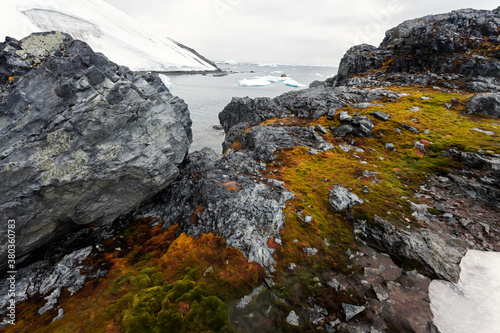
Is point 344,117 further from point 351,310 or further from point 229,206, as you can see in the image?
point 351,310

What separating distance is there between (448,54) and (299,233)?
42667 millimetres

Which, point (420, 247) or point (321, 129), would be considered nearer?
point (420, 247)

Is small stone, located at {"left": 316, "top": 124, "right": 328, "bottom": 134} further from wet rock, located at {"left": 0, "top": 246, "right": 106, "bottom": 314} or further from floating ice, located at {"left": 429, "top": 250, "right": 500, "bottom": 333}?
wet rock, located at {"left": 0, "top": 246, "right": 106, "bottom": 314}

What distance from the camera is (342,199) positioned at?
39.5 feet

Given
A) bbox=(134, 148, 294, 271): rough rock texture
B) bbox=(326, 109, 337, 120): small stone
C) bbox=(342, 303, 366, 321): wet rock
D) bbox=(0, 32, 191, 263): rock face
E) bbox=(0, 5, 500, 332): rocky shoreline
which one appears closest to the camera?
bbox=(342, 303, 366, 321): wet rock

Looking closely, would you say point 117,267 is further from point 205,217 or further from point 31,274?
point 205,217

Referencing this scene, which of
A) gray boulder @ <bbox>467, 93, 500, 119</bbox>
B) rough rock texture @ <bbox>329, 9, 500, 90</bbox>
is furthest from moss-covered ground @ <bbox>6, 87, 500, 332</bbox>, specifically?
rough rock texture @ <bbox>329, 9, 500, 90</bbox>

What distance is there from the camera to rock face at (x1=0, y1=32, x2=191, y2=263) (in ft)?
28.2

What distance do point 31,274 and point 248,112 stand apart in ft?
82.9

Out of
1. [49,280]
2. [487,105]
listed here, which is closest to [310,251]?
[49,280]

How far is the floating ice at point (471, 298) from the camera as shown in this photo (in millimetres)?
6258

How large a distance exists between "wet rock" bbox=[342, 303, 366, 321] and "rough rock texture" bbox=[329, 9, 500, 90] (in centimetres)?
3589

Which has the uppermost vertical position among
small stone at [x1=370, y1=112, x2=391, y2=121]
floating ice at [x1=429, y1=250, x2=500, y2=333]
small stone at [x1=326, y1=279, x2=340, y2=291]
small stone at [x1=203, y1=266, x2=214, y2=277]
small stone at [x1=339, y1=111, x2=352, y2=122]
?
small stone at [x1=370, y1=112, x2=391, y2=121]

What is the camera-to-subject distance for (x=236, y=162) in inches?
642
